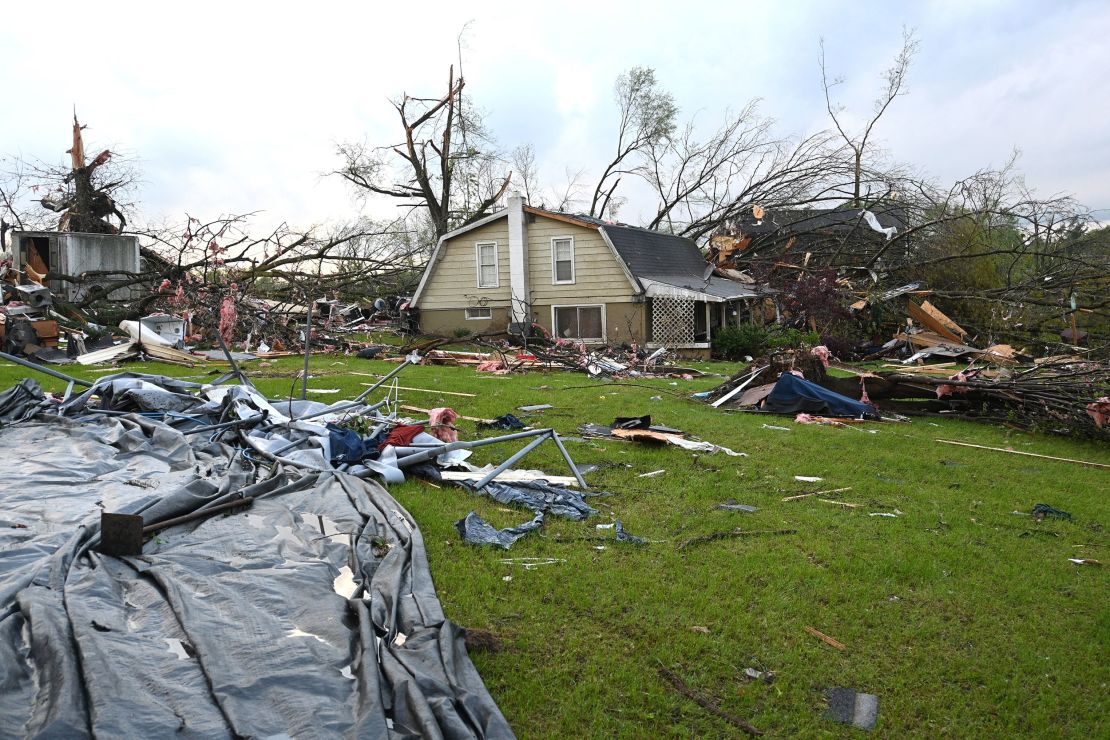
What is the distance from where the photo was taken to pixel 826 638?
12.4 ft

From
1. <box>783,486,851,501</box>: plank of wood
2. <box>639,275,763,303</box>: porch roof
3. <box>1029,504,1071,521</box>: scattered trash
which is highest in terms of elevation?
<box>639,275,763,303</box>: porch roof

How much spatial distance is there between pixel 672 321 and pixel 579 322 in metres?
2.88

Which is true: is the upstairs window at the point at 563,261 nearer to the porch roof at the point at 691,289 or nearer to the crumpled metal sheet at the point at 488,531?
the porch roof at the point at 691,289

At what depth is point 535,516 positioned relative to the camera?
551 cm

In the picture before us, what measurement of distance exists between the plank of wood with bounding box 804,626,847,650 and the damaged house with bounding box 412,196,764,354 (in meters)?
16.3

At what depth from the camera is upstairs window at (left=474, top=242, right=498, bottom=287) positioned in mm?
22844

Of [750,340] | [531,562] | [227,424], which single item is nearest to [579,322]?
[750,340]

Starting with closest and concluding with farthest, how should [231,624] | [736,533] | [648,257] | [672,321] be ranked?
[231,624] < [736,533] < [672,321] < [648,257]

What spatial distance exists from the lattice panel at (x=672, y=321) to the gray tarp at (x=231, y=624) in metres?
15.8

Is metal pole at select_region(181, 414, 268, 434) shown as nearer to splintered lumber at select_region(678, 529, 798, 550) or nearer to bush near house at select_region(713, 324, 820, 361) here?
splintered lumber at select_region(678, 529, 798, 550)

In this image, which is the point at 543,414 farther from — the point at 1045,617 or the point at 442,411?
the point at 1045,617

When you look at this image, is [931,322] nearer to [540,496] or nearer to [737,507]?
[737,507]

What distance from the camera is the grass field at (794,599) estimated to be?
3.20 m

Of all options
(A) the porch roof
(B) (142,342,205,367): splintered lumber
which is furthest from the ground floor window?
(B) (142,342,205,367): splintered lumber
